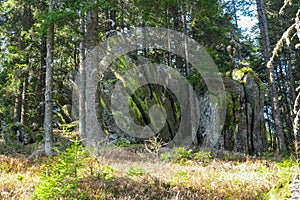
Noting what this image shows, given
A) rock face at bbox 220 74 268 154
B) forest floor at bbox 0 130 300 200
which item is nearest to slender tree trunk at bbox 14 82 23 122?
forest floor at bbox 0 130 300 200

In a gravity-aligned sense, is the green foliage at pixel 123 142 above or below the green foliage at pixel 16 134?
below

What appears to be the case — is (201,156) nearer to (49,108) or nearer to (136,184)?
(136,184)

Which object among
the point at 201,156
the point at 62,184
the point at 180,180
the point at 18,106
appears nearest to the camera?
the point at 62,184

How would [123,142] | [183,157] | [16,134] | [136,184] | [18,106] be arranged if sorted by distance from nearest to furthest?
[136,184], [183,157], [123,142], [16,134], [18,106]

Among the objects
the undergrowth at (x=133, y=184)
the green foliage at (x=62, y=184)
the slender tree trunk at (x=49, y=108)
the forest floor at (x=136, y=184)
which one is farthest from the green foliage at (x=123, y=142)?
the green foliage at (x=62, y=184)

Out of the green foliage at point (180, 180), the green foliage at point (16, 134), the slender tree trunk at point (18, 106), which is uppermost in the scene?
the slender tree trunk at point (18, 106)

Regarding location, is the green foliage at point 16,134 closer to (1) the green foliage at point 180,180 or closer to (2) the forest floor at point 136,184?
(2) the forest floor at point 136,184

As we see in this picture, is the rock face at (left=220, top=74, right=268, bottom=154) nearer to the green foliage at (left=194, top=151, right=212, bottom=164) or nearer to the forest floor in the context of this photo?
the green foliage at (left=194, top=151, right=212, bottom=164)

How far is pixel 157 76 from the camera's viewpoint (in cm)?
1612

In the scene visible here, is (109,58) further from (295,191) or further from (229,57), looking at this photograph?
(295,191)

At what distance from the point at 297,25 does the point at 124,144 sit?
9513 mm

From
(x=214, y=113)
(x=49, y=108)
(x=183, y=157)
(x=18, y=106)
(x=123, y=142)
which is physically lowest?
(x=183, y=157)

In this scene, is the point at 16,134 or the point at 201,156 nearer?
the point at 201,156

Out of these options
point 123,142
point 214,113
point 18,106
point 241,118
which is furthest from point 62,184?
point 18,106
